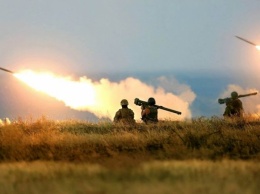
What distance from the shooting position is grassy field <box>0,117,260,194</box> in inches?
446

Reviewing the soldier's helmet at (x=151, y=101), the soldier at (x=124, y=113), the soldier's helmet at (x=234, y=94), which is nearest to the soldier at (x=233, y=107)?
the soldier's helmet at (x=234, y=94)

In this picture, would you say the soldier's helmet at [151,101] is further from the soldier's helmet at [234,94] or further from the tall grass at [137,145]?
the tall grass at [137,145]

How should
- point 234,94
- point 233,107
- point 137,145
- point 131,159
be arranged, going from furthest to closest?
point 234,94 < point 233,107 < point 137,145 < point 131,159

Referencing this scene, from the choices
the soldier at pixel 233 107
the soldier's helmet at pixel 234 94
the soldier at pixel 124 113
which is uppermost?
the soldier's helmet at pixel 234 94

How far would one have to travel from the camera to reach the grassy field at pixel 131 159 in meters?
11.3

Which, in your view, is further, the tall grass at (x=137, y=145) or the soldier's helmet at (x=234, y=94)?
the soldier's helmet at (x=234, y=94)

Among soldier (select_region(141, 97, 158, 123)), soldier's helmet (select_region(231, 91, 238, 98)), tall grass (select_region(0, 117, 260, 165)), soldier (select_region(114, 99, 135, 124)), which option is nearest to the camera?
tall grass (select_region(0, 117, 260, 165))

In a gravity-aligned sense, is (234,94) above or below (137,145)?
above

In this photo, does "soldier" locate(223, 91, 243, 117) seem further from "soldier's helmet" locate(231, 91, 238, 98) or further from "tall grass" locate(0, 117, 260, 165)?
"tall grass" locate(0, 117, 260, 165)

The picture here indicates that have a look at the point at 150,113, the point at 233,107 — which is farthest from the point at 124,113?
the point at 233,107

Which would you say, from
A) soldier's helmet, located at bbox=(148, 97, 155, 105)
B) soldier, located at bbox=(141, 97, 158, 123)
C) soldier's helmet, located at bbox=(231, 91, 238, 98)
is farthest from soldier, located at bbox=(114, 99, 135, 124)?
soldier's helmet, located at bbox=(231, 91, 238, 98)

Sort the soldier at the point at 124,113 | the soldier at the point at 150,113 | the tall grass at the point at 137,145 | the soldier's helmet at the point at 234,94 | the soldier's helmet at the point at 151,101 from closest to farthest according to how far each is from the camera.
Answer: the tall grass at the point at 137,145 → the soldier at the point at 124,113 → the soldier at the point at 150,113 → the soldier's helmet at the point at 151,101 → the soldier's helmet at the point at 234,94

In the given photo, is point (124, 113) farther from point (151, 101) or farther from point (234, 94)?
point (234, 94)

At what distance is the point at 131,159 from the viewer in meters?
13.9
